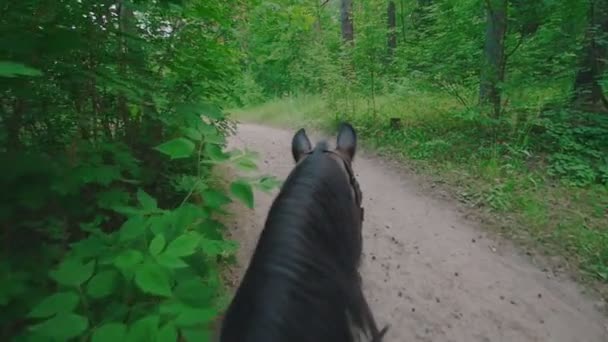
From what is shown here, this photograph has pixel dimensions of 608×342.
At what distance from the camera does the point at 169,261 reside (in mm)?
1169

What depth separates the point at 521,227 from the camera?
5.18 metres

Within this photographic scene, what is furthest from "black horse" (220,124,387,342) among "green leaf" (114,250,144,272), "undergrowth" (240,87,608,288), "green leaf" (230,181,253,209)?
"undergrowth" (240,87,608,288)

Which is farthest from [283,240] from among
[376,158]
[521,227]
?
[376,158]

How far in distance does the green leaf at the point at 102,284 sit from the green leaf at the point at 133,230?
13cm

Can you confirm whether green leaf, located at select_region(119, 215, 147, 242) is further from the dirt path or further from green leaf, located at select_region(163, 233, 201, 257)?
the dirt path

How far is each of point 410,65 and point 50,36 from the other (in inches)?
368

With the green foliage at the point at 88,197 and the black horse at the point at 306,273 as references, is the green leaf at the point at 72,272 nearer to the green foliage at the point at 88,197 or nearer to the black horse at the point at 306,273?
the green foliage at the point at 88,197

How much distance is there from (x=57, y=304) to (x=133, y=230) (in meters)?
0.31

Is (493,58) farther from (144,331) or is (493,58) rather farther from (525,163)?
(144,331)

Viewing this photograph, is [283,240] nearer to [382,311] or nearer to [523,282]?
[382,311]

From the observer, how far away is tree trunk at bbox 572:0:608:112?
22.5ft

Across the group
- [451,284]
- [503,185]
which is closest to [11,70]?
[451,284]

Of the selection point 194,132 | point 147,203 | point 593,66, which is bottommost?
point 593,66

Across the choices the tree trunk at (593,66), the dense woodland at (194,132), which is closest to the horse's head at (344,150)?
the dense woodland at (194,132)
